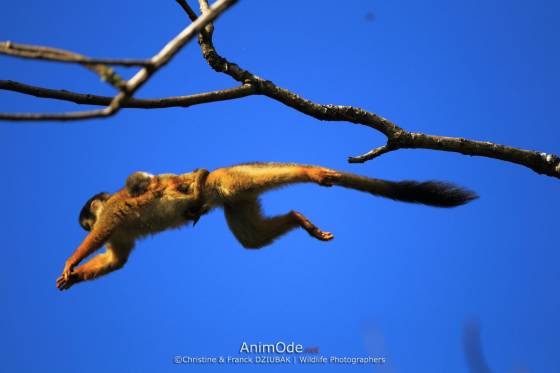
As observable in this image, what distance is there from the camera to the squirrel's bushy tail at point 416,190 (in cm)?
614

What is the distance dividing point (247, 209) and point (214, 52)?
1884 mm

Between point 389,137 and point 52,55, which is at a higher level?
point 389,137

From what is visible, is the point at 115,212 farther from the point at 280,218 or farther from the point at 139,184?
the point at 280,218

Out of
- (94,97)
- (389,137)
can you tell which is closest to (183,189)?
(94,97)

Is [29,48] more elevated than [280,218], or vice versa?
[280,218]

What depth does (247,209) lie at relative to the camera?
22.7ft

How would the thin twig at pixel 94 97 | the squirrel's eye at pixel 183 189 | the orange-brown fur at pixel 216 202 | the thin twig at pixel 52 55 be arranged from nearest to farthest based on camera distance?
the thin twig at pixel 52 55 < the thin twig at pixel 94 97 < the orange-brown fur at pixel 216 202 < the squirrel's eye at pixel 183 189

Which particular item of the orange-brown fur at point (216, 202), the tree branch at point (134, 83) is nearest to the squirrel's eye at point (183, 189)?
the orange-brown fur at point (216, 202)

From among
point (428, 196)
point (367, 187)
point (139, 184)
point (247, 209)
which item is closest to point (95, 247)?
point (139, 184)

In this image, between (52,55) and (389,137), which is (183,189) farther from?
(52,55)

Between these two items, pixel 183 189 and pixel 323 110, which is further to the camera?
pixel 183 189

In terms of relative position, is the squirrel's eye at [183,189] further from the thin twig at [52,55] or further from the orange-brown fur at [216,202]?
the thin twig at [52,55]

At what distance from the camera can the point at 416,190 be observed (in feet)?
20.9

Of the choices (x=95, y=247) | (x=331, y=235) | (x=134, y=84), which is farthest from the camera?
(x=95, y=247)
